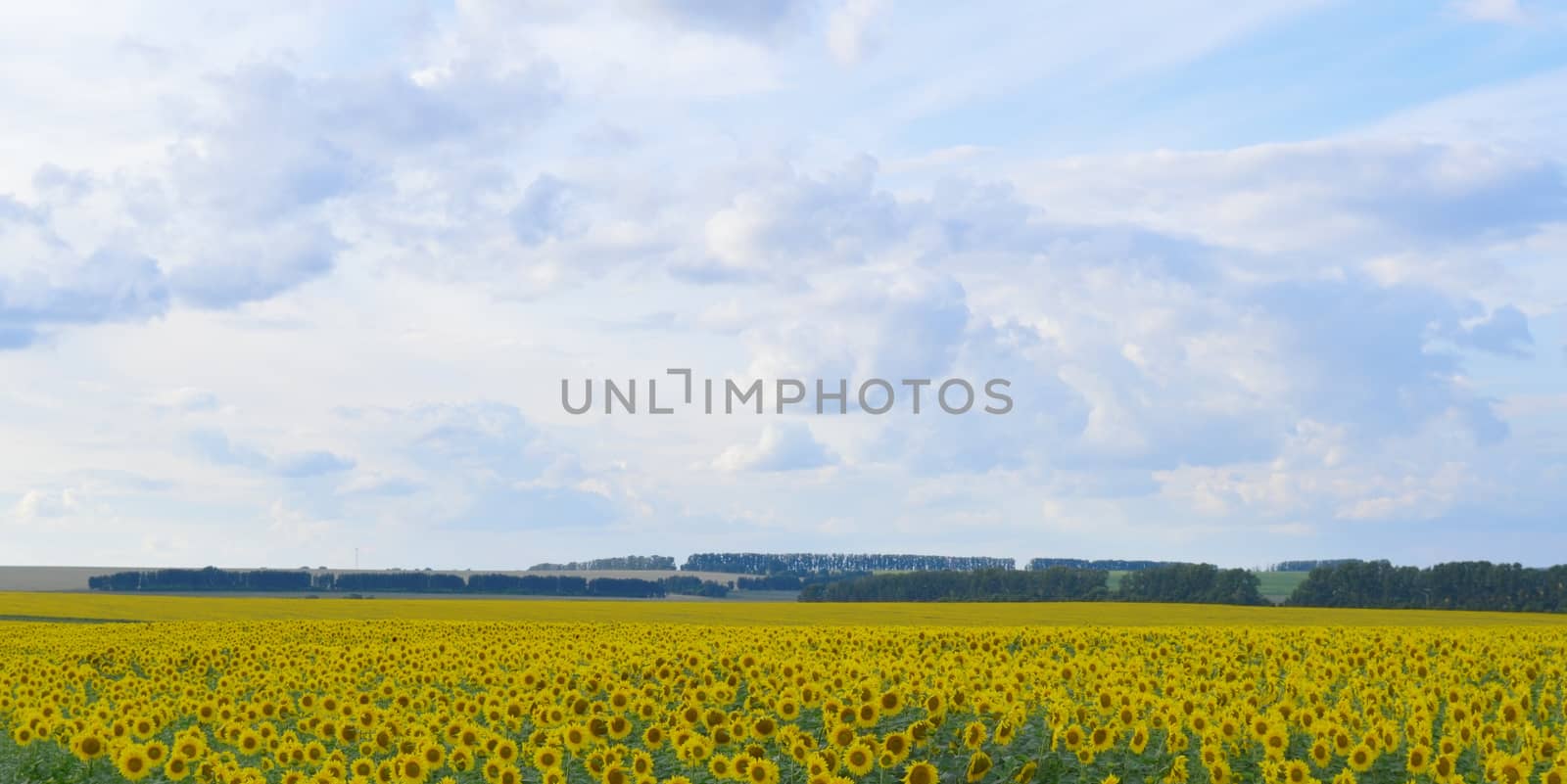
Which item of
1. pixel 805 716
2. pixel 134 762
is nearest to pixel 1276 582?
pixel 805 716

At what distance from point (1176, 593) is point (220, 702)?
97944 millimetres

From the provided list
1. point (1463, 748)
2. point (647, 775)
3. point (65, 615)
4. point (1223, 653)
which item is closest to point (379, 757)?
point (647, 775)

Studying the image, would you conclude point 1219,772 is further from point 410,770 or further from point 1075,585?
point 1075,585

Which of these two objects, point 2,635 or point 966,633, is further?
point 2,635

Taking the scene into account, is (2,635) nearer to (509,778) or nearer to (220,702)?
(220,702)

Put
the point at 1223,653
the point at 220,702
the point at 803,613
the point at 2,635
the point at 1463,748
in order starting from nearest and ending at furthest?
the point at 1463,748, the point at 220,702, the point at 1223,653, the point at 2,635, the point at 803,613

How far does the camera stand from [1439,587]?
99.9 m

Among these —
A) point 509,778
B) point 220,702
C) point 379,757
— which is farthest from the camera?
point 220,702

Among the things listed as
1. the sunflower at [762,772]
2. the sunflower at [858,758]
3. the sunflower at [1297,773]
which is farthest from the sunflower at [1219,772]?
the sunflower at [762,772]

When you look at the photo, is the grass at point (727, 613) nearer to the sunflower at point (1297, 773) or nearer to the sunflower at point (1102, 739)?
the sunflower at point (1102, 739)

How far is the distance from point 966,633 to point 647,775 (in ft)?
62.7

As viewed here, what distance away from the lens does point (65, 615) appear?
72750mm

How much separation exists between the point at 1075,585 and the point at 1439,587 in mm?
25707

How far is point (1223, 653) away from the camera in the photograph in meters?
22.0
